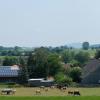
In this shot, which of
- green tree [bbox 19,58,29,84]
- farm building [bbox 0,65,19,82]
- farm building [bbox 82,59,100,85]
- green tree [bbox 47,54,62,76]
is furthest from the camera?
farm building [bbox 0,65,19,82]

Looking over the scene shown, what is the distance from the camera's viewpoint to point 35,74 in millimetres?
81312

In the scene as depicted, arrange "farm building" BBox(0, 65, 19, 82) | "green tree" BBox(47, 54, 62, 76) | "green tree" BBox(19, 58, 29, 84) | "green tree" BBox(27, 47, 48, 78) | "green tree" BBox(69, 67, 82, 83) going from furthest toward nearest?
"farm building" BBox(0, 65, 19, 82) < "green tree" BBox(27, 47, 48, 78) < "green tree" BBox(47, 54, 62, 76) < "green tree" BBox(19, 58, 29, 84) < "green tree" BBox(69, 67, 82, 83)

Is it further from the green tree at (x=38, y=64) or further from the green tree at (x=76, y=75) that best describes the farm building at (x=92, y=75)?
the green tree at (x=38, y=64)

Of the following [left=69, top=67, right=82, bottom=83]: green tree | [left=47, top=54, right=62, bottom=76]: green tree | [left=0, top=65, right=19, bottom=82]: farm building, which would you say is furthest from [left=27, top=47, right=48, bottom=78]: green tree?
[left=69, top=67, right=82, bottom=83]: green tree

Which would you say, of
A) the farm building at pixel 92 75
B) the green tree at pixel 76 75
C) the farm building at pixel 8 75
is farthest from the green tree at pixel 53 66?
the farm building at pixel 8 75

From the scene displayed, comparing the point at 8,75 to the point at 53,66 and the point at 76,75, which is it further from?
the point at 76,75

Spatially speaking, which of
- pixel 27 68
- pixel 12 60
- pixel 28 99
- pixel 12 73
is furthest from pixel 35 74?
pixel 28 99

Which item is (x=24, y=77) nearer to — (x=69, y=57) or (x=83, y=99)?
(x=83, y=99)

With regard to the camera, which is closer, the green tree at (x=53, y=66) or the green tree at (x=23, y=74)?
the green tree at (x=23, y=74)

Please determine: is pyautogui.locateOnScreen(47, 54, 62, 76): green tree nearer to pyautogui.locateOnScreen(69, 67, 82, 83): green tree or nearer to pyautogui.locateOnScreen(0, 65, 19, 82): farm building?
pyautogui.locateOnScreen(69, 67, 82, 83): green tree

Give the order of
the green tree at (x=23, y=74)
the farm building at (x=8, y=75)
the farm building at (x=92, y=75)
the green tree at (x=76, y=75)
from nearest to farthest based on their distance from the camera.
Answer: the farm building at (x=92, y=75), the green tree at (x=76, y=75), the green tree at (x=23, y=74), the farm building at (x=8, y=75)

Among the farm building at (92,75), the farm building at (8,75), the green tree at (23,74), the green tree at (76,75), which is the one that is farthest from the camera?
the farm building at (8,75)

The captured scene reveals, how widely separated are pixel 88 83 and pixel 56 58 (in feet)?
29.6

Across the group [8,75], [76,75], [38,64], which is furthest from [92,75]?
[8,75]
